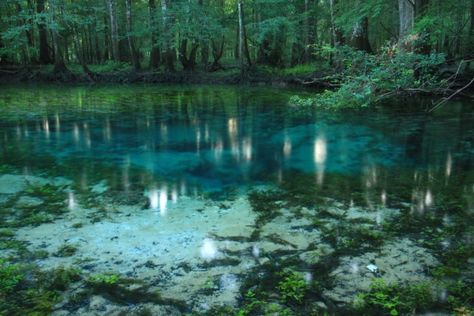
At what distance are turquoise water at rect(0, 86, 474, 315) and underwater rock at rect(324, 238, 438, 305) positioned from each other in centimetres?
2

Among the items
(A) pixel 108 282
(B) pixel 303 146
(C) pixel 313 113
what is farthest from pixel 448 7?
(A) pixel 108 282

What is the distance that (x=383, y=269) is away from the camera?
3711 millimetres

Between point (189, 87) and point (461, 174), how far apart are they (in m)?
16.6

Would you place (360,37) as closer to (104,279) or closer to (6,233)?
(6,233)

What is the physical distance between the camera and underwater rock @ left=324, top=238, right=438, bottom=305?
11.2 feet

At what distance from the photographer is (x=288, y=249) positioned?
13.4 ft

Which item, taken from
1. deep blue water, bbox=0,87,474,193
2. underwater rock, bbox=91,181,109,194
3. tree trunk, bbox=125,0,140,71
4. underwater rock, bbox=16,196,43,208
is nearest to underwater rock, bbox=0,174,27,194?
underwater rock, bbox=16,196,43,208

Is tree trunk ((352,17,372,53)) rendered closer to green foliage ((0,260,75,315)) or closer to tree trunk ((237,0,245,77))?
tree trunk ((237,0,245,77))

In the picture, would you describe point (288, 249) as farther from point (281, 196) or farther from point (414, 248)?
point (281, 196)

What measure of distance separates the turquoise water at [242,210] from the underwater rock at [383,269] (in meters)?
0.02

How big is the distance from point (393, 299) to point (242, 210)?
2.22 m

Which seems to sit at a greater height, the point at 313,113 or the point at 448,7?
the point at 448,7

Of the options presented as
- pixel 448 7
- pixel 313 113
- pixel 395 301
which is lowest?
pixel 395 301

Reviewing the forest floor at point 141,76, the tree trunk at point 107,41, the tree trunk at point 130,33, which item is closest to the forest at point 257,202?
the forest floor at point 141,76
